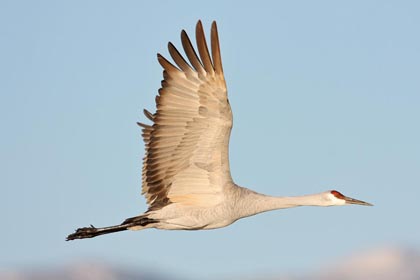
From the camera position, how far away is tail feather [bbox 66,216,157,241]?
28969 mm

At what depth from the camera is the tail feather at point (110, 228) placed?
29.0 m

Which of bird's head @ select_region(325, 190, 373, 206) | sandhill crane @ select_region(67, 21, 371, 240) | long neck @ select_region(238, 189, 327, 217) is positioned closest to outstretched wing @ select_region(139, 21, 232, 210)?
sandhill crane @ select_region(67, 21, 371, 240)

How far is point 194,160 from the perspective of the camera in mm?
28500

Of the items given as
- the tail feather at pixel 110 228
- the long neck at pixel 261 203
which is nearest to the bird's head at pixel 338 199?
the long neck at pixel 261 203

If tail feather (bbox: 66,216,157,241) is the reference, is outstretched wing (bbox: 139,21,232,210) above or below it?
above

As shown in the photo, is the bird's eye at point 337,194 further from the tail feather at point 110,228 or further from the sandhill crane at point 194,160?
the tail feather at point 110,228

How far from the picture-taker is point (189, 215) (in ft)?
94.4

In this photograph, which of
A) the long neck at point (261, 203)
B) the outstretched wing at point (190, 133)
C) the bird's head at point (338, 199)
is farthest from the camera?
the bird's head at point (338, 199)

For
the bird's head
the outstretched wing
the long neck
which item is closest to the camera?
the outstretched wing

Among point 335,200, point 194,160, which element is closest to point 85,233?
point 194,160

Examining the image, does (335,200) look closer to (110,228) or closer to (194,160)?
(194,160)

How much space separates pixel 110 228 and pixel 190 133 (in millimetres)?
2862

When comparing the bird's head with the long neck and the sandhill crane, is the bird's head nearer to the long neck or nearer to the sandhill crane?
the sandhill crane

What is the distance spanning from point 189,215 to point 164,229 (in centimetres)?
70
